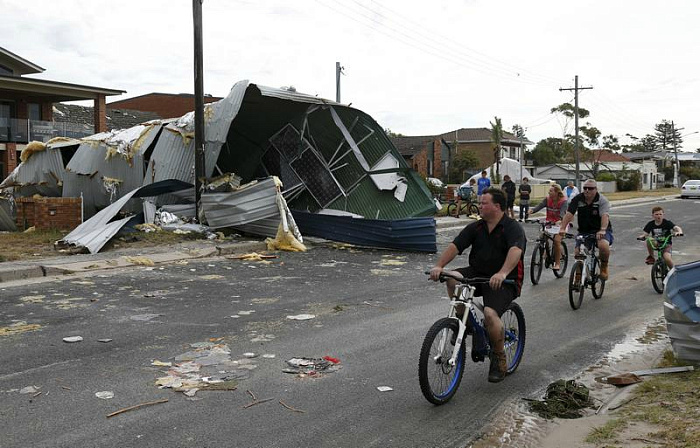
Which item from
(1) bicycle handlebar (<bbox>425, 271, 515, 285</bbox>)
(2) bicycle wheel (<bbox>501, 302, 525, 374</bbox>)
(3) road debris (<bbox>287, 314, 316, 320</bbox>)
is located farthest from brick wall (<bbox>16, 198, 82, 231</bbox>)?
(1) bicycle handlebar (<bbox>425, 271, 515, 285</bbox>)

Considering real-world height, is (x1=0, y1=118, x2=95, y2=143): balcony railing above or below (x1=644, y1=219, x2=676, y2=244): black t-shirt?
above

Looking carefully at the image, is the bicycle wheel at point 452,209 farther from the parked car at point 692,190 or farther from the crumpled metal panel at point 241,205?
the parked car at point 692,190

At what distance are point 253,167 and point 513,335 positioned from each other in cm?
1562

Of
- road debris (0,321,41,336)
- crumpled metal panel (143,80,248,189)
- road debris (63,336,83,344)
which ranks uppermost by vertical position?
crumpled metal panel (143,80,248,189)

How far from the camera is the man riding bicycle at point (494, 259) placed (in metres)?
5.52

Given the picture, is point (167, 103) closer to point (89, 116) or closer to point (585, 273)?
point (89, 116)

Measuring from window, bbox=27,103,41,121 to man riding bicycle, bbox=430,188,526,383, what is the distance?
3656cm

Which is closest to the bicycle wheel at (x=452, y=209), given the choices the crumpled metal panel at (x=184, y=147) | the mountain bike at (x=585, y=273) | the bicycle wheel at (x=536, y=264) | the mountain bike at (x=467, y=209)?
the mountain bike at (x=467, y=209)

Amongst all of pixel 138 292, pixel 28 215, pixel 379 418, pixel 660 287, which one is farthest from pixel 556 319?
pixel 28 215

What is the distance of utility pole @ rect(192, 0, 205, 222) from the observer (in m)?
16.9

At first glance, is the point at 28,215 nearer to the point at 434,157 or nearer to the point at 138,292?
the point at 138,292

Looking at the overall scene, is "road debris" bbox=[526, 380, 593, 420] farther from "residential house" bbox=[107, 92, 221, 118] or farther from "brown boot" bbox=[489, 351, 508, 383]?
"residential house" bbox=[107, 92, 221, 118]

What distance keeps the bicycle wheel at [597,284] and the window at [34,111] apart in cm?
3456

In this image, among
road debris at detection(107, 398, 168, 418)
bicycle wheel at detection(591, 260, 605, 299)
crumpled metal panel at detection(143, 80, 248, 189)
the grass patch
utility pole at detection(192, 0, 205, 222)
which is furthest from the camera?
crumpled metal panel at detection(143, 80, 248, 189)
